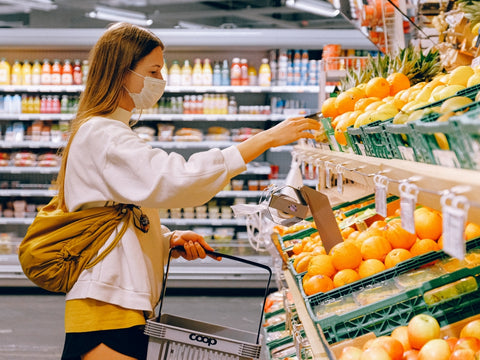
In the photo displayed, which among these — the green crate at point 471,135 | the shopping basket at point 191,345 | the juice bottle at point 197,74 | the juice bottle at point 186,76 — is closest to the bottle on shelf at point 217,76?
the juice bottle at point 197,74

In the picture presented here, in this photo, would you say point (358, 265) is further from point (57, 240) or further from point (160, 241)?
point (57, 240)

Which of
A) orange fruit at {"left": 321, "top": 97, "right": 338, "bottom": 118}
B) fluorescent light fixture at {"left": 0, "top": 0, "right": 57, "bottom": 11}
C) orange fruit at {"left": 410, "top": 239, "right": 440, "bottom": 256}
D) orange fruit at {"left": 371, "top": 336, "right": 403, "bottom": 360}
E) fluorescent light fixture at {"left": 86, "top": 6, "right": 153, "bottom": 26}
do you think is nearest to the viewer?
orange fruit at {"left": 371, "top": 336, "right": 403, "bottom": 360}

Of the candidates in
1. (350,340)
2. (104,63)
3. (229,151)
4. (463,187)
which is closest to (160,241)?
(229,151)

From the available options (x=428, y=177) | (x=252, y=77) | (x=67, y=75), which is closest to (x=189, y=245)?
(x=428, y=177)

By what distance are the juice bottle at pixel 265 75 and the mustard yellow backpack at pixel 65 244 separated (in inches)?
168

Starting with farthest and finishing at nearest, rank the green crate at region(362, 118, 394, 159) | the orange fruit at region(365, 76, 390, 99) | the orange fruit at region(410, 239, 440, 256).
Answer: the orange fruit at region(365, 76, 390, 99) < the orange fruit at region(410, 239, 440, 256) < the green crate at region(362, 118, 394, 159)

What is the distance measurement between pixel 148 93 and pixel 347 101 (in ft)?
2.85

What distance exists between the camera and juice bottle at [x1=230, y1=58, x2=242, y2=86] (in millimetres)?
5820

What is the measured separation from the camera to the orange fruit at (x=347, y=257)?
1.82 m

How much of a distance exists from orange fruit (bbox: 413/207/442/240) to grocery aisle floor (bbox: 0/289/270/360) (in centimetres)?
311

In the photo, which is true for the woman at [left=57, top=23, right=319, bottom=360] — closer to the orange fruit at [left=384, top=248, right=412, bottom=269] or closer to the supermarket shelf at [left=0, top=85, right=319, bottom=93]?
the orange fruit at [left=384, top=248, right=412, bottom=269]

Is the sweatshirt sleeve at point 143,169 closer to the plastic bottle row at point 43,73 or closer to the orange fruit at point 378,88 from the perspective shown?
the orange fruit at point 378,88

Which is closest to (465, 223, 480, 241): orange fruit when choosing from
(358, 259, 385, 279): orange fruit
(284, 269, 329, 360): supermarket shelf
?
(358, 259, 385, 279): orange fruit

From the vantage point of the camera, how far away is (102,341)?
5.57ft
